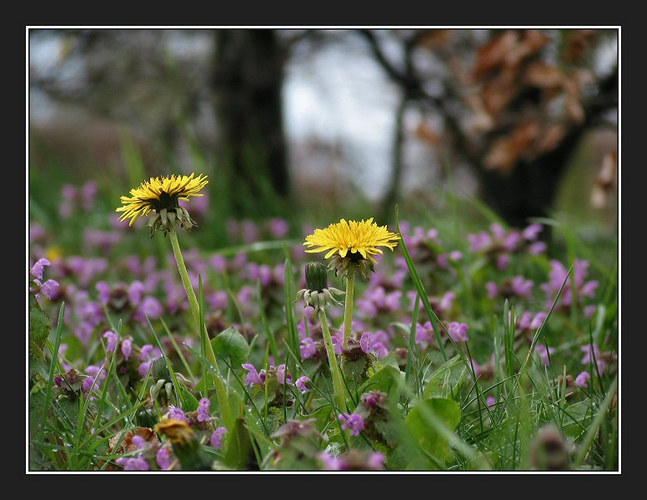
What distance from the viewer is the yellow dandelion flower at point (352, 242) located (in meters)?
1.23

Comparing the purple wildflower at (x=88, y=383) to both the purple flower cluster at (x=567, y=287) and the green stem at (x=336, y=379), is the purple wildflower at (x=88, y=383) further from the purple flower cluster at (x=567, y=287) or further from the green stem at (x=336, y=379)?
the purple flower cluster at (x=567, y=287)

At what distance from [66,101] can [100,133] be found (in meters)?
6.05

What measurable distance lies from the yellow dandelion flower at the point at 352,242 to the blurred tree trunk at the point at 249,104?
346 cm

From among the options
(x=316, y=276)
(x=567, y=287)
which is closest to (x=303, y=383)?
(x=316, y=276)

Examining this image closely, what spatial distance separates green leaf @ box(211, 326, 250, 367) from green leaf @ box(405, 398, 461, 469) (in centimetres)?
45

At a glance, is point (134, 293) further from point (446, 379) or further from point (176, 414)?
point (446, 379)

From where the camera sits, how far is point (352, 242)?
Result: 1.24 metres

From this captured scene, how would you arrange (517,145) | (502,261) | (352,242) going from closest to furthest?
(352,242) → (502,261) → (517,145)

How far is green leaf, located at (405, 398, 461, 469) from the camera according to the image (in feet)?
4.13

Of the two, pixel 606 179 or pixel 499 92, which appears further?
pixel 499 92

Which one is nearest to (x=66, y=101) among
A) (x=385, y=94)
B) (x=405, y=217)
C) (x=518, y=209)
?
(x=385, y=94)

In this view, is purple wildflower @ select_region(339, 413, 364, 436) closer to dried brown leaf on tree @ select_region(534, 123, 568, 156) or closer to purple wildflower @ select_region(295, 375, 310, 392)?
purple wildflower @ select_region(295, 375, 310, 392)

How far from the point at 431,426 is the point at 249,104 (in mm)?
3803

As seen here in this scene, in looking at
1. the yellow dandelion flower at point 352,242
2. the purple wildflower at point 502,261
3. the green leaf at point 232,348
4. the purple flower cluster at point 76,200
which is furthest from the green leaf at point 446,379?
the purple flower cluster at point 76,200
